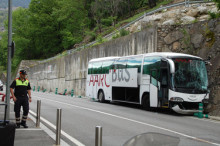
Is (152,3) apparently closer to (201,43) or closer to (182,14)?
(182,14)

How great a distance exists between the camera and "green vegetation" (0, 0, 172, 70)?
56.3m

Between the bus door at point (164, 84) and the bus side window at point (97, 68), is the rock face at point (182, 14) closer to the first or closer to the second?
the bus side window at point (97, 68)

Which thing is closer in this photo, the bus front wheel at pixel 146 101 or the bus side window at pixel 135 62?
the bus front wheel at pixel 146 101

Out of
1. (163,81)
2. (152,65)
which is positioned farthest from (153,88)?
(152,65)

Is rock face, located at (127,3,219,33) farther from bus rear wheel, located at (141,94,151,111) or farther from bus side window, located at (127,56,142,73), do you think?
bus rear wheel, located at (141,94,151,111)

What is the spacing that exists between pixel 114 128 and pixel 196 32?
1157cm

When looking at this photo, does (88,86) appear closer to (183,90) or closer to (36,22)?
(183,90)

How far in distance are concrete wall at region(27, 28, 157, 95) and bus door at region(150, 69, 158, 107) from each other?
233 inches

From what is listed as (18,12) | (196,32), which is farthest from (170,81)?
(18,12)

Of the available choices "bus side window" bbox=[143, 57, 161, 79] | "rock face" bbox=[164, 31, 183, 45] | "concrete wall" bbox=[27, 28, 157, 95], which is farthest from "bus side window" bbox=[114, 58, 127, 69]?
"rock face" bbox=[164, 31, 183, 45]

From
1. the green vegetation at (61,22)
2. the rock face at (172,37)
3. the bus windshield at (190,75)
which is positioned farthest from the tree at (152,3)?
the bus windshield at (190,75)

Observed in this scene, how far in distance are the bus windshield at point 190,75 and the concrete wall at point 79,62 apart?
7044mm

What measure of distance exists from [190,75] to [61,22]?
5620 cm

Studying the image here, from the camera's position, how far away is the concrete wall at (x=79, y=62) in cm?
2672
